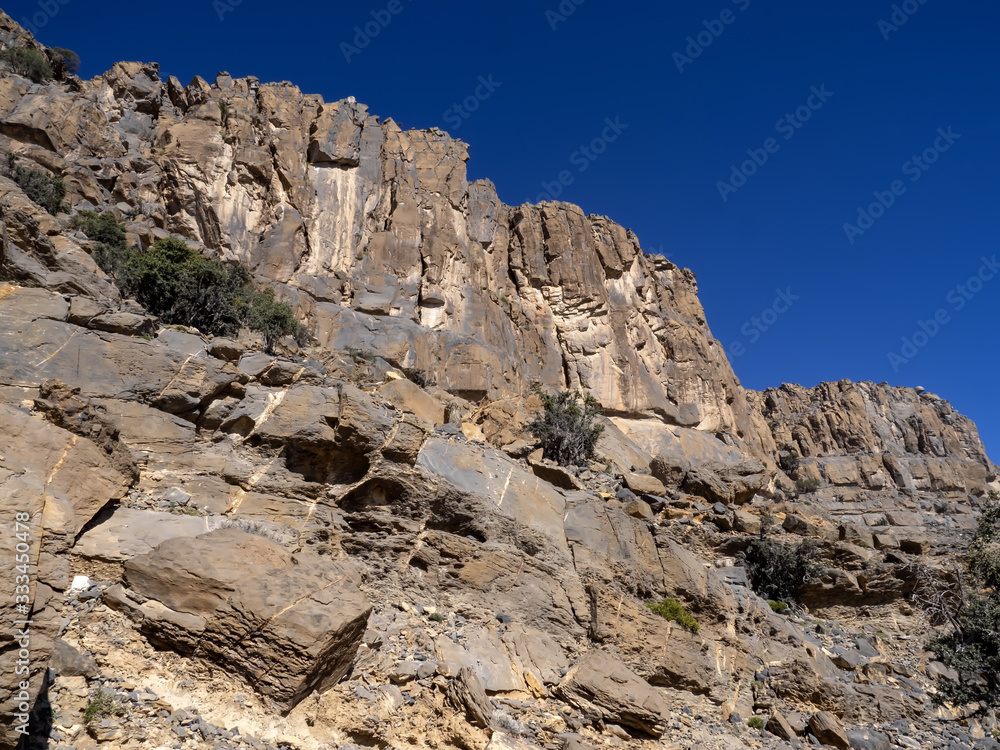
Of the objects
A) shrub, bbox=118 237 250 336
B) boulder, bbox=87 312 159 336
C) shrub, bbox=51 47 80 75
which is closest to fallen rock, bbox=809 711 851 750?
boulder, bbox=87 312 159 336

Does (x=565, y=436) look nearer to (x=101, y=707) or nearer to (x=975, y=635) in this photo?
(x=975, y=635)

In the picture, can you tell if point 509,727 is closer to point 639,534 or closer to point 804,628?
point 639,534

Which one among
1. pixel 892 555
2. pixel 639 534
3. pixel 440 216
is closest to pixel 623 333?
pixel 440 216

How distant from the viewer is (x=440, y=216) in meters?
50.6

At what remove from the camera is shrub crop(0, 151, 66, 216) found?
80.9 feet

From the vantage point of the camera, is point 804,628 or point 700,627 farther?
point 804,628

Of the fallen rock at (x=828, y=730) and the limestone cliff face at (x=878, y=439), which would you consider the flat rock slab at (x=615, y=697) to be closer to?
the fallen rock at (x=828, y=730)

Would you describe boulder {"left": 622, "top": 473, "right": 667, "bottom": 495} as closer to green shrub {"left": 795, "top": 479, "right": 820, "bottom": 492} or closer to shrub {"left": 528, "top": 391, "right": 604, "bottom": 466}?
shrub {"left": 528, "top": 391, "right": 604, "bottom": 466}

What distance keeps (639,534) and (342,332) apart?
1091 inches

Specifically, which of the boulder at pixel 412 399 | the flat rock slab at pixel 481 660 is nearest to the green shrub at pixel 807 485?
the boulder at pixel 412 399

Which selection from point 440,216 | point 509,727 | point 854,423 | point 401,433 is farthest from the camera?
point 854,423

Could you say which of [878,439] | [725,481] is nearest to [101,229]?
[725,481]

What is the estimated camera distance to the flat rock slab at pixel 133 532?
30.3 feet

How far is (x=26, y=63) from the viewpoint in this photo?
37000mm
